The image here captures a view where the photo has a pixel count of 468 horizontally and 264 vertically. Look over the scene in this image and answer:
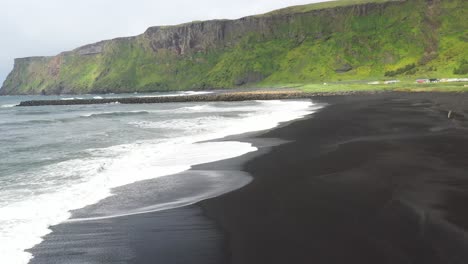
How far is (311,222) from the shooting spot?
455 inches

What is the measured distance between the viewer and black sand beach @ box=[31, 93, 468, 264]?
31.3 feet

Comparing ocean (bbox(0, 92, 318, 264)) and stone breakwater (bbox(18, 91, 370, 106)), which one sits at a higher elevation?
stone breakwater (bbox(18, 91, 370, 106))

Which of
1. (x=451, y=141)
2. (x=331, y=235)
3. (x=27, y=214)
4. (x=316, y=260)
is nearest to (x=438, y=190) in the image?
(x=331, y=235)

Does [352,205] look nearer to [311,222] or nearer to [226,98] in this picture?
[311,222]

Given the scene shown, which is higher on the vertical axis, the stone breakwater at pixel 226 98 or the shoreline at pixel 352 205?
the stone breakwater at pixel 226 98

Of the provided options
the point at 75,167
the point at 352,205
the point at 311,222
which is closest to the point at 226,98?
the point at 75,167

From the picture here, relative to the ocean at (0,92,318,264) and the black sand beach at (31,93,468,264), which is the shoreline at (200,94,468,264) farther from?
the ocean at (0,92,318,264)

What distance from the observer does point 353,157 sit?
2067 centimetres

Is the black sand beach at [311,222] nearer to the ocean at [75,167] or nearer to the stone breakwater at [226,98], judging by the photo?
the ocean at [75,167]

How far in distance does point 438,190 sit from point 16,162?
71.0 feet

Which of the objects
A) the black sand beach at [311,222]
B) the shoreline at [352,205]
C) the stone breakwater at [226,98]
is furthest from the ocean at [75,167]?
the stone breakwater at [226,98]

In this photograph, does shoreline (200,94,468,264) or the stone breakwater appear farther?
the stone breakwater

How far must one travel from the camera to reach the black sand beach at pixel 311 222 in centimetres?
955

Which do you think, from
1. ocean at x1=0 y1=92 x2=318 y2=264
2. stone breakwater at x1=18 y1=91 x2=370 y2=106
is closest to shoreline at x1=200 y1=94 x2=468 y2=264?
ocean at x1=0 y1=92 x2=318 y2=264
